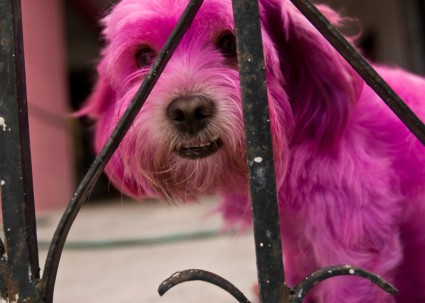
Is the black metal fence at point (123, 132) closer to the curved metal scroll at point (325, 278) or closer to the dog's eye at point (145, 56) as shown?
the curved metal scroll at point (325, 278)

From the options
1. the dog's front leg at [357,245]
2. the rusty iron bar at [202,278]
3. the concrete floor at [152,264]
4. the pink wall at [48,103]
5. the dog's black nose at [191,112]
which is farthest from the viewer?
the pink wall at [48,103]

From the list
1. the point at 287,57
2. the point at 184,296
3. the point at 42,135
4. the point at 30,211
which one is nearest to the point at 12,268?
the point at 30,211

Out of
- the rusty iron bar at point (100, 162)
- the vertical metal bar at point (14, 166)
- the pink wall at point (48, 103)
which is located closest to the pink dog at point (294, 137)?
the rusty iron bar at point (100, 162)

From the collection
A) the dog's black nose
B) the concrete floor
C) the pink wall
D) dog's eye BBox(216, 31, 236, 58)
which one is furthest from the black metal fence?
the pink wall

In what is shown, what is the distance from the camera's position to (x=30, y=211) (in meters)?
0.97

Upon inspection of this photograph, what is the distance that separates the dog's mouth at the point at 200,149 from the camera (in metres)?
1.21

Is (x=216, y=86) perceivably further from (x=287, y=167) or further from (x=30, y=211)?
(x=30, y=211)

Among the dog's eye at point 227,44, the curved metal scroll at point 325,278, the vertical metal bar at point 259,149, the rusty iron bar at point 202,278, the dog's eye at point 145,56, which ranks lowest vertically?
the curved metal scroll at point 325,278

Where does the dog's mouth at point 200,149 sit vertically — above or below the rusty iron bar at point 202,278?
above

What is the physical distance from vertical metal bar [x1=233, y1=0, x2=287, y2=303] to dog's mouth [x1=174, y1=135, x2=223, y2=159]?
285 mm

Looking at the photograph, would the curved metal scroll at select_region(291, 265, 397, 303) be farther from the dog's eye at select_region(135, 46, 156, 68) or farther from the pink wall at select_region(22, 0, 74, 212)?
the pink wall at select_region(22, 0, 74, 212)

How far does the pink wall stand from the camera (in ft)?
19.6

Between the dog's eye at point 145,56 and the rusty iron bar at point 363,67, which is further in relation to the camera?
the dog's eye at point 145,56

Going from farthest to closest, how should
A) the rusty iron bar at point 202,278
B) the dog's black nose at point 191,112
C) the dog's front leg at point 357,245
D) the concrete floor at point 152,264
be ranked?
the concrete floor at point 152,264, the dog's front leg at point 357,245, the dog's black nose at point 191,112, the rusty iron bar at point 202,278
